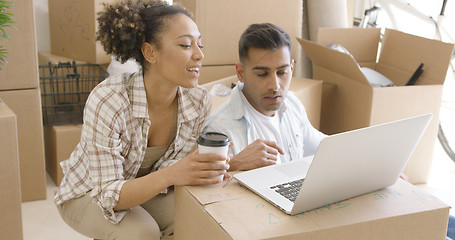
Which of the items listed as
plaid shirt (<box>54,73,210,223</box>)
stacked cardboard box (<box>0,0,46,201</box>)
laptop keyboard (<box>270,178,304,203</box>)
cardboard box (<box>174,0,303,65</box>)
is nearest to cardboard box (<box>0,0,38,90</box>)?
stacked cardboard box (<box>0,0,46,201</box>)

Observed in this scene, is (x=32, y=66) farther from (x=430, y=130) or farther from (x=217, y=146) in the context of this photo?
(x=430, y=130)

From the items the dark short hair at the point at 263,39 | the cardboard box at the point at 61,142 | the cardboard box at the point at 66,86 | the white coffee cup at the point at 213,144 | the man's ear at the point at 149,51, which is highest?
the dark short hair at the point at 263,39

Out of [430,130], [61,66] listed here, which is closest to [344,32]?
[430,130]

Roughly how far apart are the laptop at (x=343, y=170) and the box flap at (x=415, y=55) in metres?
1.35

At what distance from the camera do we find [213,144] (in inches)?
42.0

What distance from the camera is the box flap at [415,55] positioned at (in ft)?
7.50

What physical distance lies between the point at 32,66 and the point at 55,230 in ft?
2.43

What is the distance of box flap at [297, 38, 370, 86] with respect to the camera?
7.20ft

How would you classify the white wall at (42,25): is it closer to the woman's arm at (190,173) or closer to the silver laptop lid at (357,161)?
the woman's arm at (190,173)

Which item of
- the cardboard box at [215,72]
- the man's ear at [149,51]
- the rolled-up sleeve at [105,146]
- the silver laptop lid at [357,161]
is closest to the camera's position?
the silver laptop lid at [357,161]

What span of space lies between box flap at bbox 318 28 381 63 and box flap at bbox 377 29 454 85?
6 centimetres

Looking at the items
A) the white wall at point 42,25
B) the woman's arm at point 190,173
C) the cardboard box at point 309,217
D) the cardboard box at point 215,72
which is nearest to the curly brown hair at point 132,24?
the woman's arm at point 190,173

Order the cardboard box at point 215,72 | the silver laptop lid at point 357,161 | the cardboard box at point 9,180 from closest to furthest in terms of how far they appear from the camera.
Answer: the silver laptop lid at point 357,161, the cardboard box at point 9,180, the cardboard box at point 215,72

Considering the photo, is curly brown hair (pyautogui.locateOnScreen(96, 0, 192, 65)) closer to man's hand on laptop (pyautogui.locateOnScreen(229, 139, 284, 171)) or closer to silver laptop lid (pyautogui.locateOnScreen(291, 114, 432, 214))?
man's hand on laptop (pyautogui.locateOnScreen(229, 139, 284, 171))
